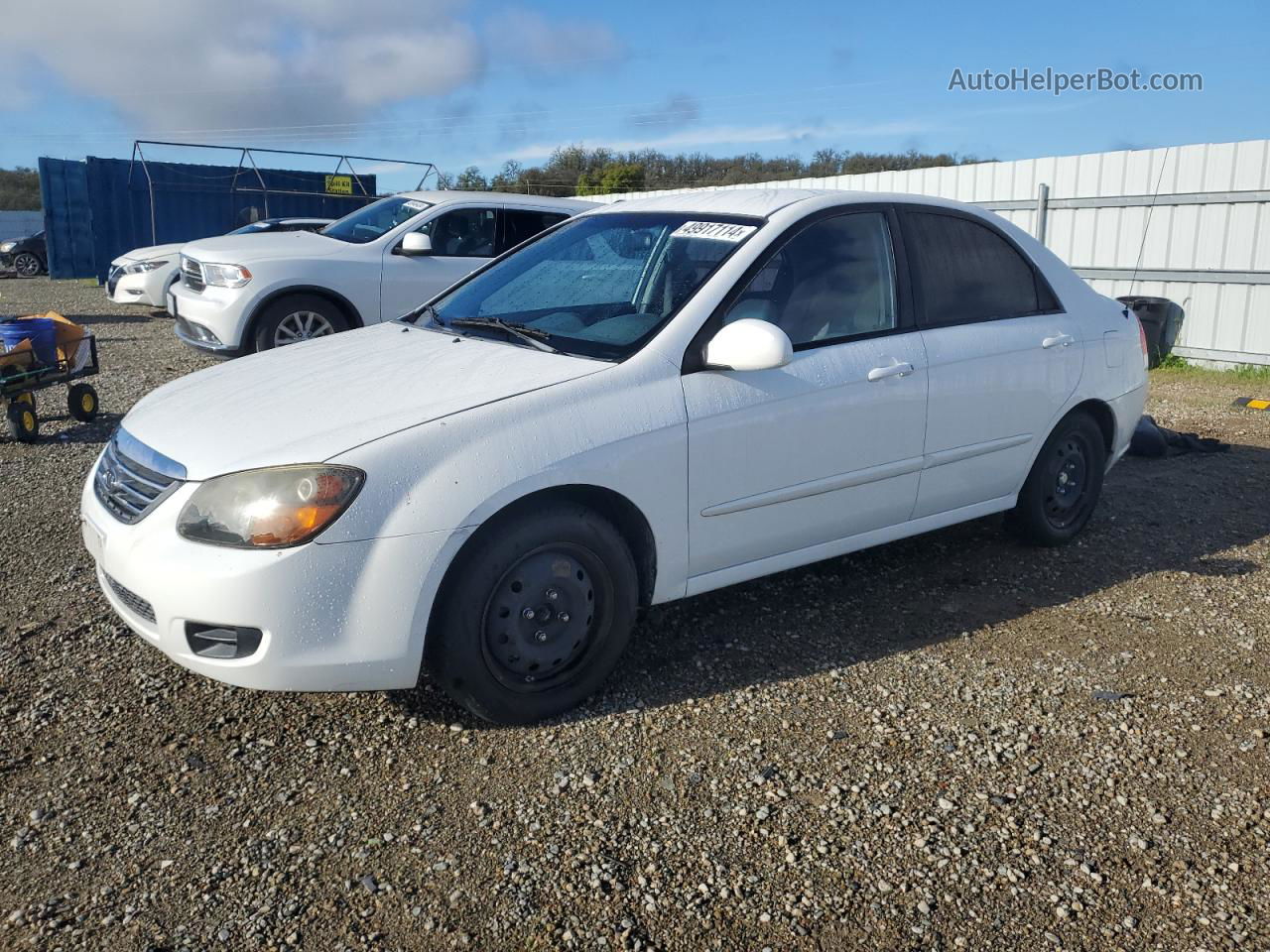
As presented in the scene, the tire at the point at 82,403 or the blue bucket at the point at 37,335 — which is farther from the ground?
the blue bucket at the point at 37,335

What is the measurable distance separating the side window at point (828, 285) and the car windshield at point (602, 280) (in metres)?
0.18

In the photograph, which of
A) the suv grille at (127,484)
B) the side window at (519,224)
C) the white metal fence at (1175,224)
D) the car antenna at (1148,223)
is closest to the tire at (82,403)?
the side window at (519,224)

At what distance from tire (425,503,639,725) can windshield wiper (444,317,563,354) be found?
0.72m

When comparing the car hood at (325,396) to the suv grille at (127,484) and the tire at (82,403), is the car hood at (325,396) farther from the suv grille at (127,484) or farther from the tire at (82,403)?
the tire at (82,403)

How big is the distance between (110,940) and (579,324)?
2.41m

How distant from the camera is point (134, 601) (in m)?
3.26

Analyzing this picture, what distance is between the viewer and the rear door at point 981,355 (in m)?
4.43

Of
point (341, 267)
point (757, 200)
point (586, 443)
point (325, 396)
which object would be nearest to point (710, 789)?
point (586, 443)

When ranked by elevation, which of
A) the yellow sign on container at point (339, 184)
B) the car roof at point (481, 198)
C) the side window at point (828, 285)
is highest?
the yellow sign on container at point (339, 184)

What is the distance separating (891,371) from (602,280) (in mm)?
1189

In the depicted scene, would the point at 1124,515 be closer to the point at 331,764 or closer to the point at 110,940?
the point at 331,764

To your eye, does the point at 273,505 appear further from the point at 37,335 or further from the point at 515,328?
the point at 37,335

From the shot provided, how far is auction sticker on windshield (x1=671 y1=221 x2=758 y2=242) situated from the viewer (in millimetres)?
4023

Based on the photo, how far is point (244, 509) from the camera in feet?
9.84
